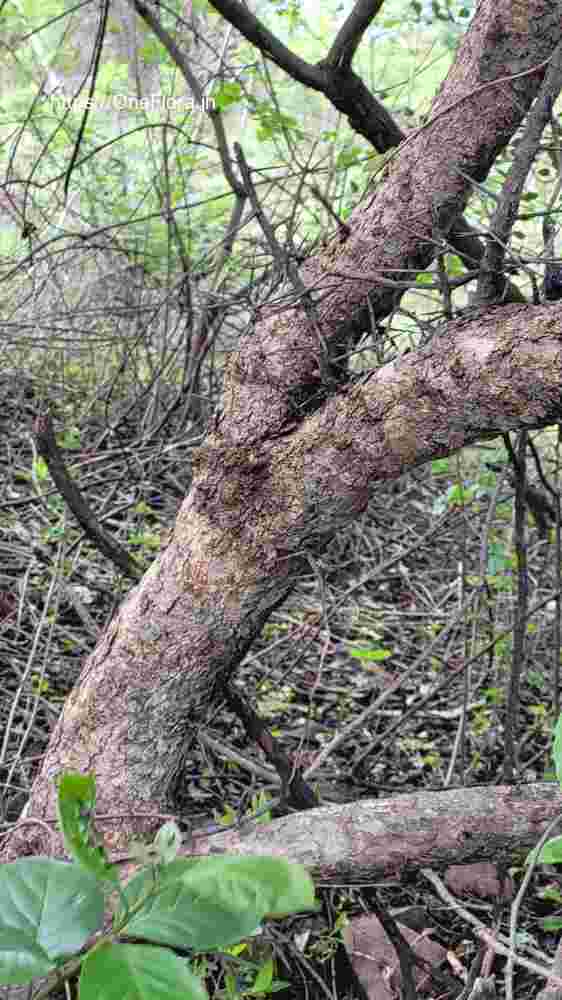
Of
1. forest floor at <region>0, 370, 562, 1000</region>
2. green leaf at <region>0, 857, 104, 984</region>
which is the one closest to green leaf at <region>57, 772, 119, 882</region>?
green leaf at <region>0, 857, 104, 984</region>

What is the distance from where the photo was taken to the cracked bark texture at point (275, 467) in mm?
1593

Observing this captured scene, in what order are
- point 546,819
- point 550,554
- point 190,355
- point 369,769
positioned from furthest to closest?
point 190,355 < point 550,554 < point 369,769 < point 546,819

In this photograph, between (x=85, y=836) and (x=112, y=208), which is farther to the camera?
(x=112, y=208)

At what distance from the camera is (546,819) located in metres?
1.51

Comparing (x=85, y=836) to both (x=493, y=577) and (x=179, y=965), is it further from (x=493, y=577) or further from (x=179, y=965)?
(x=493, y=577)

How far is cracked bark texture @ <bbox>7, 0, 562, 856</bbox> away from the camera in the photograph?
159cm

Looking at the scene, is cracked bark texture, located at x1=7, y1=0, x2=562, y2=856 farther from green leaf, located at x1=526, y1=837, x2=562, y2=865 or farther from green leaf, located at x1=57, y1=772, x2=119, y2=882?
green leaf, located at x1=57, y1=772, x2=119, y2=882

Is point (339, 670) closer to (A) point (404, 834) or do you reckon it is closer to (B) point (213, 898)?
(A) point (404, 834)

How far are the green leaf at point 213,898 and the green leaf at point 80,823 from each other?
0.04 metres

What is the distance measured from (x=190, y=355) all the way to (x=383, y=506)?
117cm

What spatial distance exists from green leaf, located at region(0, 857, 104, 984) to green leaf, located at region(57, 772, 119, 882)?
0.07 ft

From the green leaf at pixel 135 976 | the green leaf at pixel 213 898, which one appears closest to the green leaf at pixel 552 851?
the green leaf at pixel 213 898

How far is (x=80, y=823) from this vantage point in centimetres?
82

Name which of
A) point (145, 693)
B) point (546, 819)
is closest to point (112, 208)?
point (145, 693)
